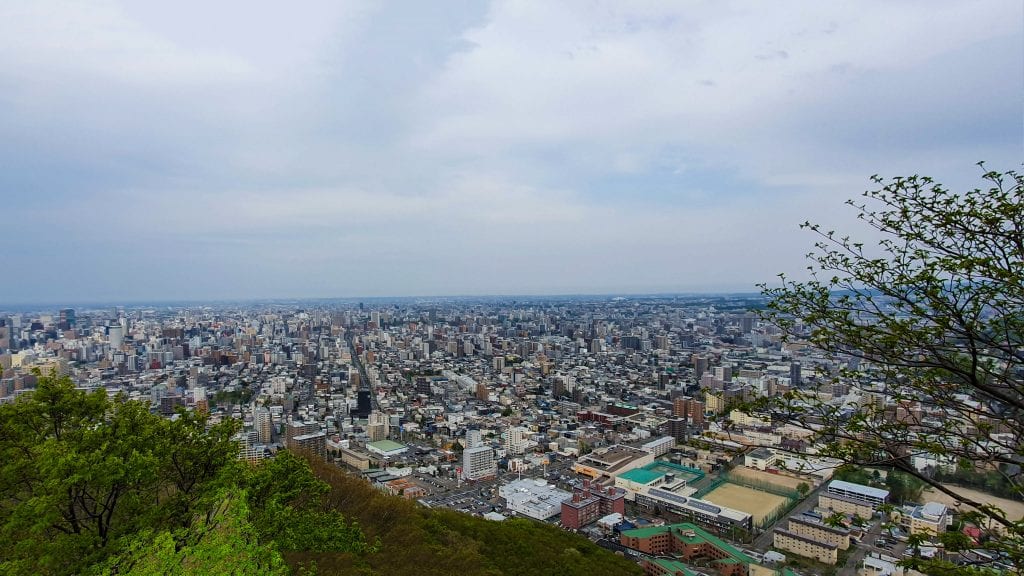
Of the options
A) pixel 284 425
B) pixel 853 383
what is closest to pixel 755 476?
pixel 853 383

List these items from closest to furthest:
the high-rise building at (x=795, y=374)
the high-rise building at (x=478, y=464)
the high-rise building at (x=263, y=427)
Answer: the high-rise building at (x=478, y=464) < the high-rise building at (x=263, y=427) < the high-rise building at (x=795, y=374)

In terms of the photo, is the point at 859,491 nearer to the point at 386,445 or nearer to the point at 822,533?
the point at 822,533

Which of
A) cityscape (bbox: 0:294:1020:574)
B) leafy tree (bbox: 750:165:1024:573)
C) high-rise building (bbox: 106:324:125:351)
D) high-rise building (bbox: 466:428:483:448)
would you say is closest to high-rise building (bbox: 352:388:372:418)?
cityscape (bbox: 0:294:1020:574)

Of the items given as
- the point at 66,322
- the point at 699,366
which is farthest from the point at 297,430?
the point at 66,322

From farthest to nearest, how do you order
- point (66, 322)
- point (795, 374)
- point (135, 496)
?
point (66, 322) → point (795, 374) → point (135, 496)

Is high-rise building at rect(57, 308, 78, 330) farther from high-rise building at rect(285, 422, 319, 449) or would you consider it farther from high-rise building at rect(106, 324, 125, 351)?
high-rise building at rect(285, 422, 319, 449)

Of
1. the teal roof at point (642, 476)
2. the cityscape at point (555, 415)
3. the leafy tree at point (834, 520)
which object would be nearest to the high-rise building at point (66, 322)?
the cityscape at point (555, 415)

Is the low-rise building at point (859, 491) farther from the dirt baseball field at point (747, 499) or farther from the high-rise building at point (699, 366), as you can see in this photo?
the high-rise building at point (699, 366)

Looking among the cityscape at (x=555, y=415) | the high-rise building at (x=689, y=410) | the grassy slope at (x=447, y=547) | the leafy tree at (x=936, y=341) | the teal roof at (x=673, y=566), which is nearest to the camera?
the leafy tree at (x=936, y=341)

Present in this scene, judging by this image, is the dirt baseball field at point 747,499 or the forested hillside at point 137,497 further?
the dirt baseball field at point 747,499

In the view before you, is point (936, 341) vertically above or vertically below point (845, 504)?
above

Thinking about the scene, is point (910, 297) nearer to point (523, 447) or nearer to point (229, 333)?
point (523, 447)
